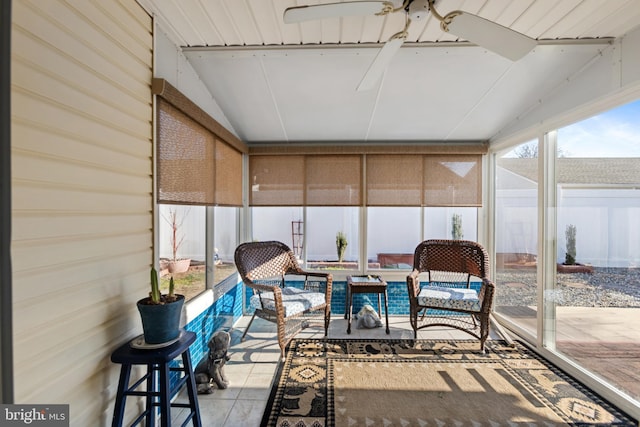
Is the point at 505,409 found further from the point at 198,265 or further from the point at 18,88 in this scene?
the point at 18,88

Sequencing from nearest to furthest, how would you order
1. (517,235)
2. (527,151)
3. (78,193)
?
(78,193), (527,151), (517,235)

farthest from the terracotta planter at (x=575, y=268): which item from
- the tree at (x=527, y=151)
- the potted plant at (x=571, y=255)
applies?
the tree at (x=527, y=151)

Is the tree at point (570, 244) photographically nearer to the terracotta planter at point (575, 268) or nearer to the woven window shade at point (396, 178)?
the terracotta planter at point (575, 268)

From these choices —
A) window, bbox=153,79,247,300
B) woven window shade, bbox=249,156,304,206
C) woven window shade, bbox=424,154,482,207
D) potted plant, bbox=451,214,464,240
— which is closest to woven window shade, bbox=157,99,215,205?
window, bbox=153,79,247,300

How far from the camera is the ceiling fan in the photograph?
1354 millimetres

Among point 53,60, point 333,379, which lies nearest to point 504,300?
point 333,379

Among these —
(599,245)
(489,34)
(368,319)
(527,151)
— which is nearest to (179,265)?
(368,319)

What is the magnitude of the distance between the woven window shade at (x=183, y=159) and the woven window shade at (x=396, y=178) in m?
2.07

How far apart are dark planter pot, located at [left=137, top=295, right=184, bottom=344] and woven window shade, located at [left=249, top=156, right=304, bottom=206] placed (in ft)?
8.31

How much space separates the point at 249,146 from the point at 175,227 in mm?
1961

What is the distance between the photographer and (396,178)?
4012mm

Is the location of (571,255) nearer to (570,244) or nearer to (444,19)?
(570,244)

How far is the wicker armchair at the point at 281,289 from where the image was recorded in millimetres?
2898

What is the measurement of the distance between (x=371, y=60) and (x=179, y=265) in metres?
2.17
